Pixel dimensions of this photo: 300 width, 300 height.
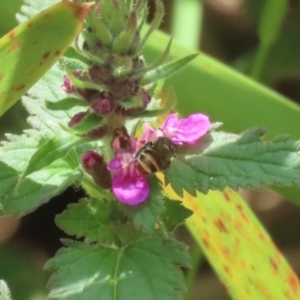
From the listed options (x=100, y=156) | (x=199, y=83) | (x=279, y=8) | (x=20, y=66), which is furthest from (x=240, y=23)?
(x=20, y=66)

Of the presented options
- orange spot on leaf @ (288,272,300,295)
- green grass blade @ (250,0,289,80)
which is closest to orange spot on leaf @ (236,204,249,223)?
orange spot on leaf @ (288,272,300,295)

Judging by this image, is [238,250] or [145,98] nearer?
[145,98]

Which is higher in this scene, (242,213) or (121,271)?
(121,271)

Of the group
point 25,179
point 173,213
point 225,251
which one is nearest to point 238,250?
point 225,251

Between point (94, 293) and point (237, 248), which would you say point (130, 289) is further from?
point (237, 248)

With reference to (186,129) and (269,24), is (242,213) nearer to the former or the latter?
(186,129)

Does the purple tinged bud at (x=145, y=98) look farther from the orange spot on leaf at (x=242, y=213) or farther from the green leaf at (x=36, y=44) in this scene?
the orange spot on leaf at (x=242, y=213)

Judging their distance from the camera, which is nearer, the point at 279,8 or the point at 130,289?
the point at 130,289
